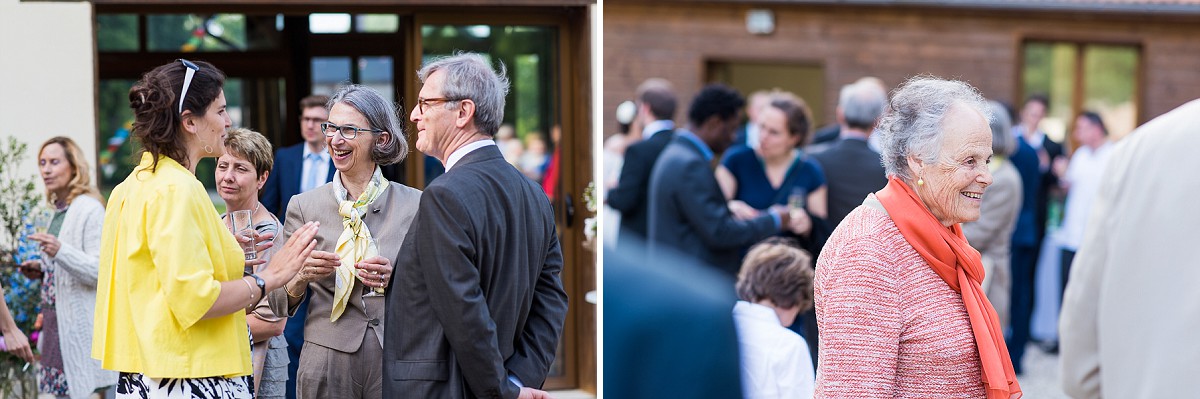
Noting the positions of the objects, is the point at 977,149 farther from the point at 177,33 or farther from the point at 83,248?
the point at 177,33

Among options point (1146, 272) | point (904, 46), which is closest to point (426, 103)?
point (1146, 272)

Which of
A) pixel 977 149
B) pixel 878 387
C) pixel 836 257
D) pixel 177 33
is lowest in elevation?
pixel 878 387

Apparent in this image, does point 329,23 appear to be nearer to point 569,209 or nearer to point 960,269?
point 569,209

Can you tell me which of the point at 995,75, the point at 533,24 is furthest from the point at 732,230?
the point at 995,75

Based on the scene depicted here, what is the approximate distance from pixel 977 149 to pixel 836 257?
0.45 m

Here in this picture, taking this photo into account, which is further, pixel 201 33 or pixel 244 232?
pixel 201 33

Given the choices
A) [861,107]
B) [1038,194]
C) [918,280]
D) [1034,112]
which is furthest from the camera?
[1034,112]

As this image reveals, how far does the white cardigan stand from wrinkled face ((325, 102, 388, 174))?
2577mm

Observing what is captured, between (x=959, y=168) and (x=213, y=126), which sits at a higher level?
(x=213, y=126)

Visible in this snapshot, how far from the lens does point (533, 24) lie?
282 inches

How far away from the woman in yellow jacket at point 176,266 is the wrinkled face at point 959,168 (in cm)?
165

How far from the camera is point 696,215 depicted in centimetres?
654

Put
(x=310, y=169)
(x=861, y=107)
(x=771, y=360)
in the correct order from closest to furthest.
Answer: (x=771, y=360)
(x=310, y=169)
(x=861, y=107)

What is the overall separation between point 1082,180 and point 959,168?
791 centimetres
